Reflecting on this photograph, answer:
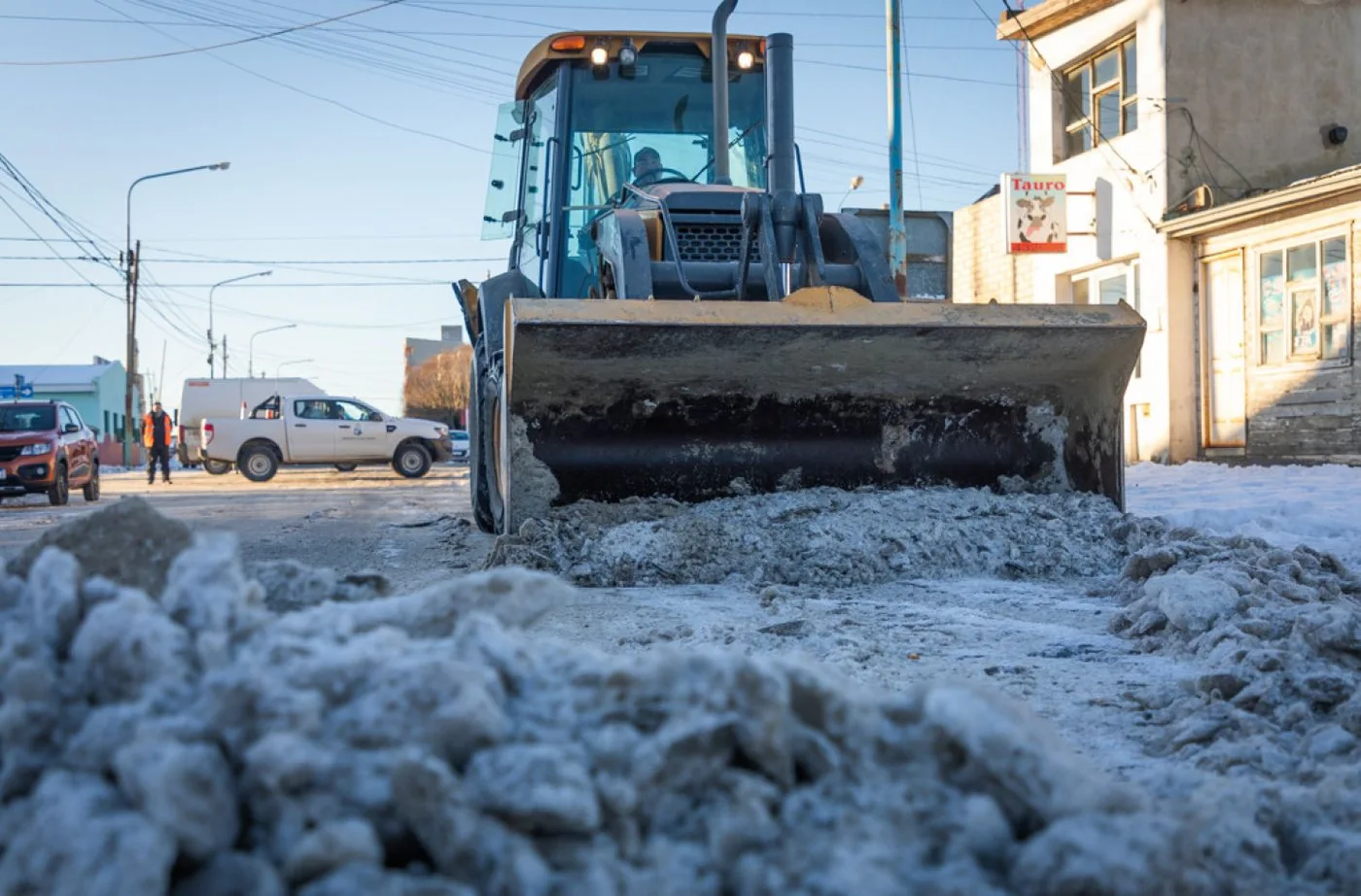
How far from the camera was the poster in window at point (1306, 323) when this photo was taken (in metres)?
12.8

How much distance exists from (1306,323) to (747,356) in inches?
386

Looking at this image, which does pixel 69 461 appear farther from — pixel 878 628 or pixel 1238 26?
pixel 1238 26

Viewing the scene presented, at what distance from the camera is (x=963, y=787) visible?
1630 millimetres

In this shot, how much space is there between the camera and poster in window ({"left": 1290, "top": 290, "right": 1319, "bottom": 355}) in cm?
1275

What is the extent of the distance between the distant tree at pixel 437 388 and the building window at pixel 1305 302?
48479 millimetres

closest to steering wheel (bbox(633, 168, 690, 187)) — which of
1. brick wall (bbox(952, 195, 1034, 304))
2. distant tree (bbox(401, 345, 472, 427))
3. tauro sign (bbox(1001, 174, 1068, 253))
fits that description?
tauro sign (bbox(1001, 174, 1068, 253))

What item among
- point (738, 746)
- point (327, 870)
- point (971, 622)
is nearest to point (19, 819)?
point (327, 870)

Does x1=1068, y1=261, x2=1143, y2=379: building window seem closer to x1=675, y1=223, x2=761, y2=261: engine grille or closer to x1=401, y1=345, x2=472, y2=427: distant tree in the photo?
x1=675, y1=223, x2=761, y2=261: engine grille

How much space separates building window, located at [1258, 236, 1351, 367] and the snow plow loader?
8.01m

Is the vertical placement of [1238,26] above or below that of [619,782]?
above

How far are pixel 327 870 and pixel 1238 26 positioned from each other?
1588 centimetres

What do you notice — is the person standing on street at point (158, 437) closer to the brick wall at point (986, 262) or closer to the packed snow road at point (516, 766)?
the brick wall at point (986, 262)

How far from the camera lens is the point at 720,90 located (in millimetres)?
6547

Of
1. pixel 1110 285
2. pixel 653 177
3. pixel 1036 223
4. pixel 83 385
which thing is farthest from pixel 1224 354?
pixel 83 385
